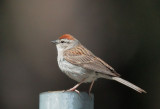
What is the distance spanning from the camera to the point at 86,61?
6.70 metres

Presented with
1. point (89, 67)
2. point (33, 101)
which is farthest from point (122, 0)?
point (89, 67)

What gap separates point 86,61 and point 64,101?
2248 millimetres

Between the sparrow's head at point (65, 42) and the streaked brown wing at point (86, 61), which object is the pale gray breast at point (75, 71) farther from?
the sparrow's head at point (65, 42)

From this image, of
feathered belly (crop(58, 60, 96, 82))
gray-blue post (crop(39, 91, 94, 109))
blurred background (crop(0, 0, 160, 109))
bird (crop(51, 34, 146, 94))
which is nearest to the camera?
gray-blue post (crop(39, 91, 94, 109))

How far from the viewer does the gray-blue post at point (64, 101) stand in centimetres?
447

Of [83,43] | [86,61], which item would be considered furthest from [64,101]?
[83,43]

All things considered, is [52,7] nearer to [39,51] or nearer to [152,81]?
[39,51]

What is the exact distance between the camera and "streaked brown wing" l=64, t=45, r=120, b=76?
20.7ft

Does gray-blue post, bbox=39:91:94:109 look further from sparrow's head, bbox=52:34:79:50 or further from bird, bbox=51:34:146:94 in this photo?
sparrow's head, bbox=52:34:79:50

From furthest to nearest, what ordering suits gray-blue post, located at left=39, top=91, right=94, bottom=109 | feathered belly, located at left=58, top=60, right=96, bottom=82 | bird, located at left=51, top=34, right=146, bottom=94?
feathered belly, located at left=58, top=60, right=96, bottom=82 → bird, located at left=51, top=34, right=146, bottom=94 → gray-blue post, located at left=39, top=91, right=94, bottom=109

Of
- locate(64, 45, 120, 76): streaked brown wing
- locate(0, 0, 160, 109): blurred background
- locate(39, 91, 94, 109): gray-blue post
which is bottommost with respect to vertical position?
locate(0, 0, 160, 109): blurred background

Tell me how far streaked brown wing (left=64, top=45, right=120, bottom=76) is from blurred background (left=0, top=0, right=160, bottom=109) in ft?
10.4

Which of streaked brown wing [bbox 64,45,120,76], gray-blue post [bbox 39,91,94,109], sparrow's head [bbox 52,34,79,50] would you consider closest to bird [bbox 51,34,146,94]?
streaked brown wing [bbox 64,45,120,76]

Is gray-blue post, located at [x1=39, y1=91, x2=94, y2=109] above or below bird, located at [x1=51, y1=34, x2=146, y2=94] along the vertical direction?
above
